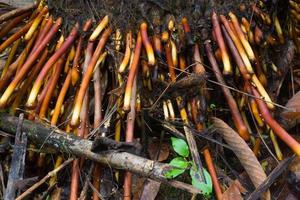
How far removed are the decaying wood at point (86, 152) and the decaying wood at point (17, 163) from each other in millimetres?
27

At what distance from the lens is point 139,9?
199cm

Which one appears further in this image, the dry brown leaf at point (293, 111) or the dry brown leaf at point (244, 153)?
the dry brown leaf at point (293, 111)

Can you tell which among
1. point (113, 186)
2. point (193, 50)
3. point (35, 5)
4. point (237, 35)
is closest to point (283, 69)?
point (237, 35)

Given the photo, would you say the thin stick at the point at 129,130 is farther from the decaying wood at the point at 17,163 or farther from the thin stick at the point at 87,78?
the decaying wood at the point at 17,163

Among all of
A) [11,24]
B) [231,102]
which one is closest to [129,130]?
[231,102]

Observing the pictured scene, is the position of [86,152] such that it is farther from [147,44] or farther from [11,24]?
[11,24]

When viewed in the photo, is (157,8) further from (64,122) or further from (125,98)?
(64,122)

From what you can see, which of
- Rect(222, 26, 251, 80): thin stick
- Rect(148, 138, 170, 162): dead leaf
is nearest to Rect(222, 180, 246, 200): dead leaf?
Rect(148, 138, 170, 162): dead leaf

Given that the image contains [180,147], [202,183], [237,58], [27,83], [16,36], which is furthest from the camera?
[16,36]

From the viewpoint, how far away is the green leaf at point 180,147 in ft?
5.85

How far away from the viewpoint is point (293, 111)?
6.16 ft

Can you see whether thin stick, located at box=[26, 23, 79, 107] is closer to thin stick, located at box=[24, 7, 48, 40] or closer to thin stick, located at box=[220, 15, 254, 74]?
thin stick, located at box=[24, 7, 48, 40]

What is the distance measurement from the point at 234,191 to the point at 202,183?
5.6 inches

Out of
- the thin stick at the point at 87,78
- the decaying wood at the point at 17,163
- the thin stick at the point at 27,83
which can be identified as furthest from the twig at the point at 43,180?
the thin stick at the point at 27,83
